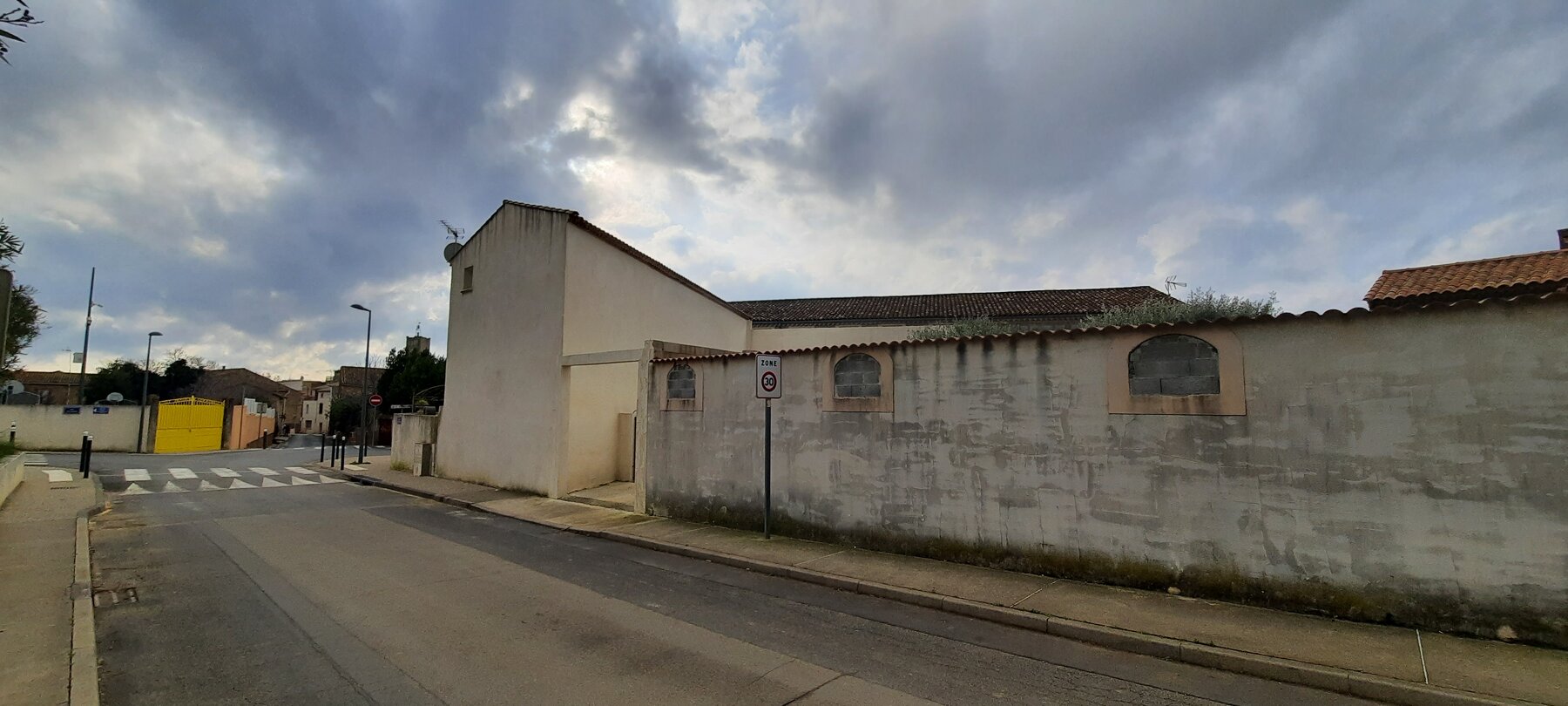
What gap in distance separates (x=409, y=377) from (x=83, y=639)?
127ft

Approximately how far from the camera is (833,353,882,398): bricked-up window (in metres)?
8.33

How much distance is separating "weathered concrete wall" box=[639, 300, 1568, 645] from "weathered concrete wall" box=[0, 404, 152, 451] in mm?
39079

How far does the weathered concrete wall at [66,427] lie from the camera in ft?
93.5

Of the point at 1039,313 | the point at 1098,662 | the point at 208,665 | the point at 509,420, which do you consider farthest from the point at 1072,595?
the point at 1039,313

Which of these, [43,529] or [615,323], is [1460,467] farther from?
[43,529]

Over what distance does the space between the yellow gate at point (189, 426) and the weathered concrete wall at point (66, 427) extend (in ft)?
3.22

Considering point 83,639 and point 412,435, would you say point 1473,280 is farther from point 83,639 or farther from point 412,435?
point 412,435

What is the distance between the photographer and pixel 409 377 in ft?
129

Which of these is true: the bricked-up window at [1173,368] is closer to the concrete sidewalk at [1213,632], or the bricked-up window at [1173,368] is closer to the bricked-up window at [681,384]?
the concrete sidewalk at [1213,632]

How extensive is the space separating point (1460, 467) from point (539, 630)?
25.6 ft

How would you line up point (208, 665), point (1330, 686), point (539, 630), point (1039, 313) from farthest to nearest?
point (1039, 313)
point (539, 630)
point (208, 665)
point (1330, 686)

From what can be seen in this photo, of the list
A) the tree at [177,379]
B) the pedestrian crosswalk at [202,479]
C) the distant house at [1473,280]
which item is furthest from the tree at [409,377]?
the distant house at [1473,280]

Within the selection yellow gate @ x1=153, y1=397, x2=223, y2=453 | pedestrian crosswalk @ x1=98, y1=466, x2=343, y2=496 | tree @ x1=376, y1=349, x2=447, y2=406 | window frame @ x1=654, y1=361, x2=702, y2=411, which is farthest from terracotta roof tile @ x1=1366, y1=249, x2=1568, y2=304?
yellow gate @ x1=153, y1=397, x2=223, y2=453

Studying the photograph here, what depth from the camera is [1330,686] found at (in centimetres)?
435
